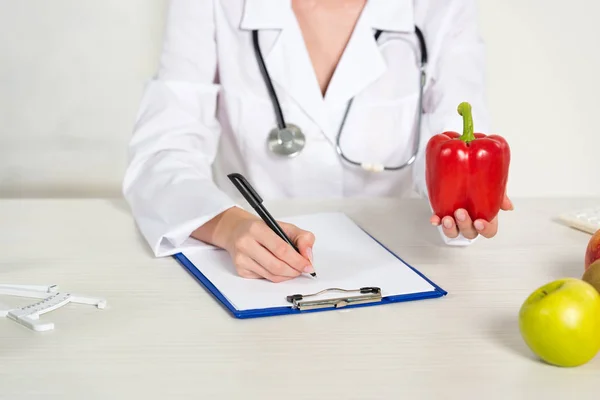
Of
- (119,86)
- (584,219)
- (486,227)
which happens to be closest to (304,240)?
(486,227)

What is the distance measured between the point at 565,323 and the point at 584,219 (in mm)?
512

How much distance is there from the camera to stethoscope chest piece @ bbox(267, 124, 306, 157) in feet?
5.06

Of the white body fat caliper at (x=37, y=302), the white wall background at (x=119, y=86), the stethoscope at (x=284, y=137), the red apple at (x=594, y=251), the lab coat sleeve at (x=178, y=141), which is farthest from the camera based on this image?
the white wall background at (x=119, y=86)

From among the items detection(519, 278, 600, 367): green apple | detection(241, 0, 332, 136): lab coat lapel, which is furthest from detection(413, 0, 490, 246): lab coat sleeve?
detection(519, 278, 600, 367): green apple

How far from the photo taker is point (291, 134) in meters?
1.54

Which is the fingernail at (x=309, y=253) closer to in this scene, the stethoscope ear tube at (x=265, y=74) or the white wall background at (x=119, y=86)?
the stethoscope ear tube at (x=265, y=74)

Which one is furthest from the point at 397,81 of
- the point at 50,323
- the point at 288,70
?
the point at 50,323

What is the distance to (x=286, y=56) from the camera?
157cm

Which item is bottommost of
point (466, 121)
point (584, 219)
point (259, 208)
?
point (584, 219)

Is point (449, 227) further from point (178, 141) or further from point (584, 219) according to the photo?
point (178, 141)

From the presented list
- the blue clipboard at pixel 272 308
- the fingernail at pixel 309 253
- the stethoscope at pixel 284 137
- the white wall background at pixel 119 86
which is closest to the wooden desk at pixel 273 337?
the blue clipboard at pixel 272 308

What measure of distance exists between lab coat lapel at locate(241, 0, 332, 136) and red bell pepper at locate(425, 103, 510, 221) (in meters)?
0.47

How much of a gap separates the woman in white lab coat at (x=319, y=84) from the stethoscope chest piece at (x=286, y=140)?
0.03 meters

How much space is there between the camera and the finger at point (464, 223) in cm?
111
